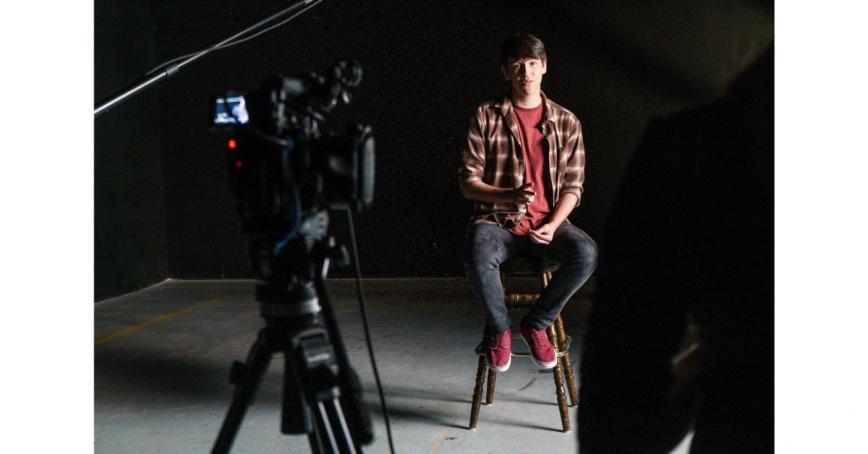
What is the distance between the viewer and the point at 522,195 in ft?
7.31

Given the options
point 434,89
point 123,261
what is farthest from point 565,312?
point 123,261

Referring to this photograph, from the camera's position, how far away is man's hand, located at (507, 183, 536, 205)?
7.24ft

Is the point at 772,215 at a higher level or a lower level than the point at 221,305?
higher

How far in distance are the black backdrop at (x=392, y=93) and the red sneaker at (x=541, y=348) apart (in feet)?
9.31

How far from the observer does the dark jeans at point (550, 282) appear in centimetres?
229

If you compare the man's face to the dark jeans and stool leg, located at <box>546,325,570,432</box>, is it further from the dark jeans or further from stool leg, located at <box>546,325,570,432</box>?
stool leg, located at <box>546,325,570,432</box>

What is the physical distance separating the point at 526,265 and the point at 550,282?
0.43ft

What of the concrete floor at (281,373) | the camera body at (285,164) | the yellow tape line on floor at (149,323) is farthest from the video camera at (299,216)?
the yellow tape line on floor at (149,323)

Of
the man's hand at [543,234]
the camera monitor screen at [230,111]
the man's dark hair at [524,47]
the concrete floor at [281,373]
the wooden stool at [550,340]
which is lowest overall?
the concrete floor at [281,373]

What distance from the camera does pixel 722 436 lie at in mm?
2227

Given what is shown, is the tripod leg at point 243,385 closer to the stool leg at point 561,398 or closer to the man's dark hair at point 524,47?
the stool leg at point 561,398
